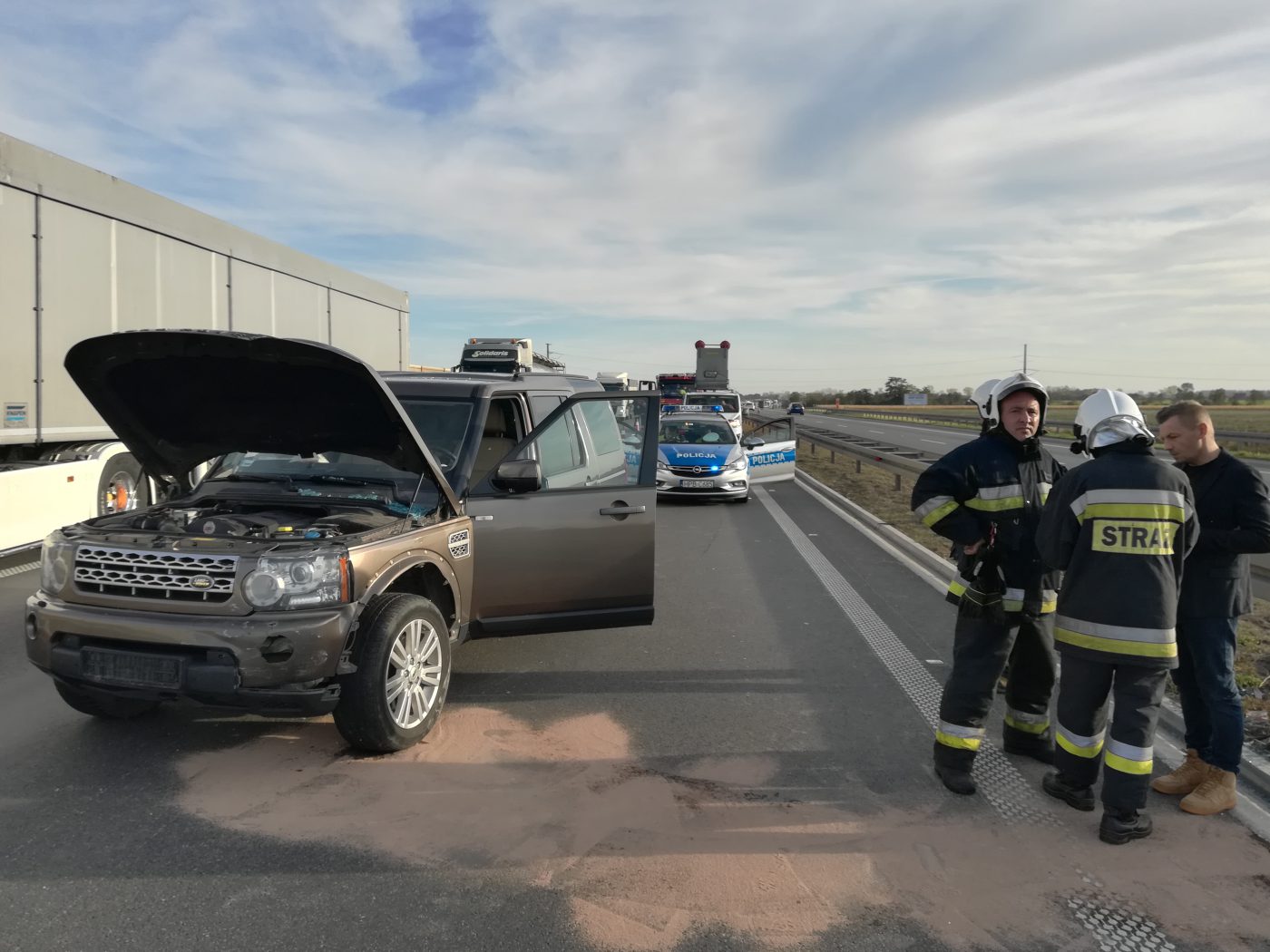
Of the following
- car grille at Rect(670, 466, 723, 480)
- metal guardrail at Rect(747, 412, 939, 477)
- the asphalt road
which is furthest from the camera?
metal guardrail at Rect(747, 412, 939, 477)

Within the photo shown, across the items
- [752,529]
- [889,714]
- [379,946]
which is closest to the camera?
[379,946]

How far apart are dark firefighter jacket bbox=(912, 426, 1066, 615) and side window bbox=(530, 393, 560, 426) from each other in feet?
8.67

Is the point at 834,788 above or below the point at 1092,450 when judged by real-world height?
below

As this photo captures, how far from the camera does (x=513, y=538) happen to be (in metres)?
4.98

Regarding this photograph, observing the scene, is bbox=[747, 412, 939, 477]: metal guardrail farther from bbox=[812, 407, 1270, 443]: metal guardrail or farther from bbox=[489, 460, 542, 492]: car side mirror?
bbox=[489, 460, 542, 492]: car side mirror

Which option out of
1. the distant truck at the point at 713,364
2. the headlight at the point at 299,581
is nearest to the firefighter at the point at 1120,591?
the headlight at the point at 299,581

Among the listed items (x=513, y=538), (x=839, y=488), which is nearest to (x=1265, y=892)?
(x=513, y=538)

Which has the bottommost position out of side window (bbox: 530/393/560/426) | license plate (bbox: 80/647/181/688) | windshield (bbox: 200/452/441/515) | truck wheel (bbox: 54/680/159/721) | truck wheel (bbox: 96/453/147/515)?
truck wheel (bbox: 54/680/159/721)

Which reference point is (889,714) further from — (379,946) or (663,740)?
(379,946)

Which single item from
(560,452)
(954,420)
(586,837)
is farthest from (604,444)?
(954,420)

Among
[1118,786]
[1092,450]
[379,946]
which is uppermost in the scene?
[1092,450]

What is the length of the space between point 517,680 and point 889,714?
2.22 metres

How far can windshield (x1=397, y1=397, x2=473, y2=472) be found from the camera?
16.6 ft

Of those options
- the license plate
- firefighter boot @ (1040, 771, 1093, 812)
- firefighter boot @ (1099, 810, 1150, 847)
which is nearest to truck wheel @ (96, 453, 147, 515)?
the license plate
